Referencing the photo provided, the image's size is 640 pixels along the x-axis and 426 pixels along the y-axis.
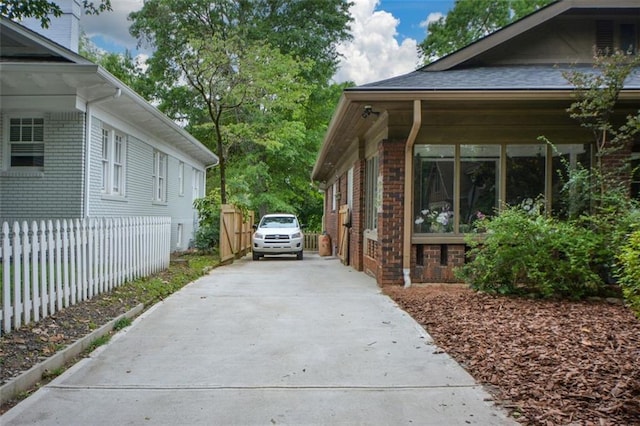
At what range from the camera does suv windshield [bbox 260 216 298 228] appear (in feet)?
56.0

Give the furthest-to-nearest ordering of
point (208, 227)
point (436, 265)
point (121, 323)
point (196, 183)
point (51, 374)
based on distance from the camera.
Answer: point (196, 183) < point (208, 227) < point (436, 265) < point (121, 323) < point (51, 374)

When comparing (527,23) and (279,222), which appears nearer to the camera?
(527,23)

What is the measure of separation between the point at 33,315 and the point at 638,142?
10287 mm

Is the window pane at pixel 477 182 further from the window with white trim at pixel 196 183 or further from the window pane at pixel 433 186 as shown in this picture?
the window with white trim at pixel 196 183

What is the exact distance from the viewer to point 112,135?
1178cm

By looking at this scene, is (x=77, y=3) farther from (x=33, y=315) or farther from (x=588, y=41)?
(x=588, y=41)

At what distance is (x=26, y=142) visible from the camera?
398 inches

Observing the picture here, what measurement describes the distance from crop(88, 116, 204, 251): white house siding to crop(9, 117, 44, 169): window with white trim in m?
1.02

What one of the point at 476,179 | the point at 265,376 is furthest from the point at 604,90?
the point at 265,376

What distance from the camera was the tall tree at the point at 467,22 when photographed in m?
28.5

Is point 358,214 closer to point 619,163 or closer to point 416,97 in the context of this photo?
point 416,97

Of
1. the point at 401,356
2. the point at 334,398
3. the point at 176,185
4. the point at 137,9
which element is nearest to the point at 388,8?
the point at 176,185

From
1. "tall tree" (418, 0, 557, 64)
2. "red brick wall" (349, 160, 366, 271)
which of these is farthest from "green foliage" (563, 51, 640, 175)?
"tall tree" (418, 0, 557, 64)

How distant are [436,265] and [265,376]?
213 inches
